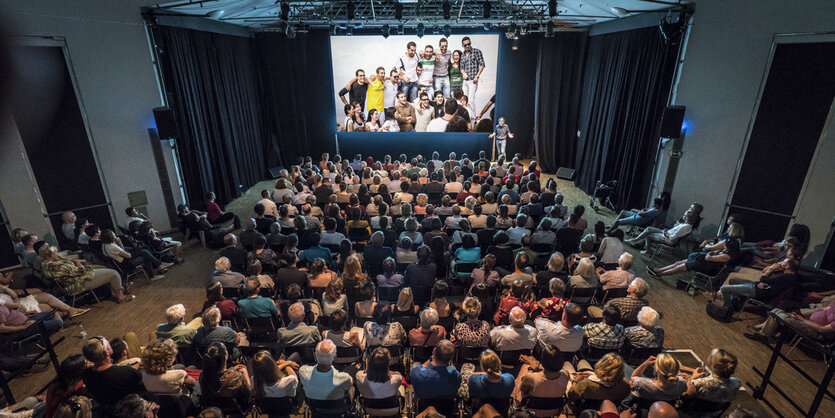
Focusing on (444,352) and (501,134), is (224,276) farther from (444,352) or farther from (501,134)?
(501,134)

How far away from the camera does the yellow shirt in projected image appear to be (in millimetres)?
12445

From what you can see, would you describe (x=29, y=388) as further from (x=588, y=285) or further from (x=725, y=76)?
(x=725, y=76)

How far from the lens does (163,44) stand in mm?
7852

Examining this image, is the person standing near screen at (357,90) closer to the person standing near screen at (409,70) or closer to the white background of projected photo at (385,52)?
the white background of projected photo at (385,52)

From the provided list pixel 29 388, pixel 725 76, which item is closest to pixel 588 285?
pixel 725 76

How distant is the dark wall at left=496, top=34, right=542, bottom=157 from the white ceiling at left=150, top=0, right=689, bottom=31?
88cm

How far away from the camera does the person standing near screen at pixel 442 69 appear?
12.0 meters

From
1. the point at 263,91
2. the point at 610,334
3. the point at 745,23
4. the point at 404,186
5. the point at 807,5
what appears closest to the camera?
the point at 610,334

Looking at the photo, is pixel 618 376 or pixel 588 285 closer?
pixel 618 376

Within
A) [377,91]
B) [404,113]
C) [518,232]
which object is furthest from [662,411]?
[377,91]

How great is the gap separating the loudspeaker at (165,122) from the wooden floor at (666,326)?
2.47 m

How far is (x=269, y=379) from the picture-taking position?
126 inches

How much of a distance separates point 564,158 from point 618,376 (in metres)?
10.6

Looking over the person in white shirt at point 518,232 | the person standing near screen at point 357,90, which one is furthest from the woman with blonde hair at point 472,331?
the person standing near screen at point 357,90
